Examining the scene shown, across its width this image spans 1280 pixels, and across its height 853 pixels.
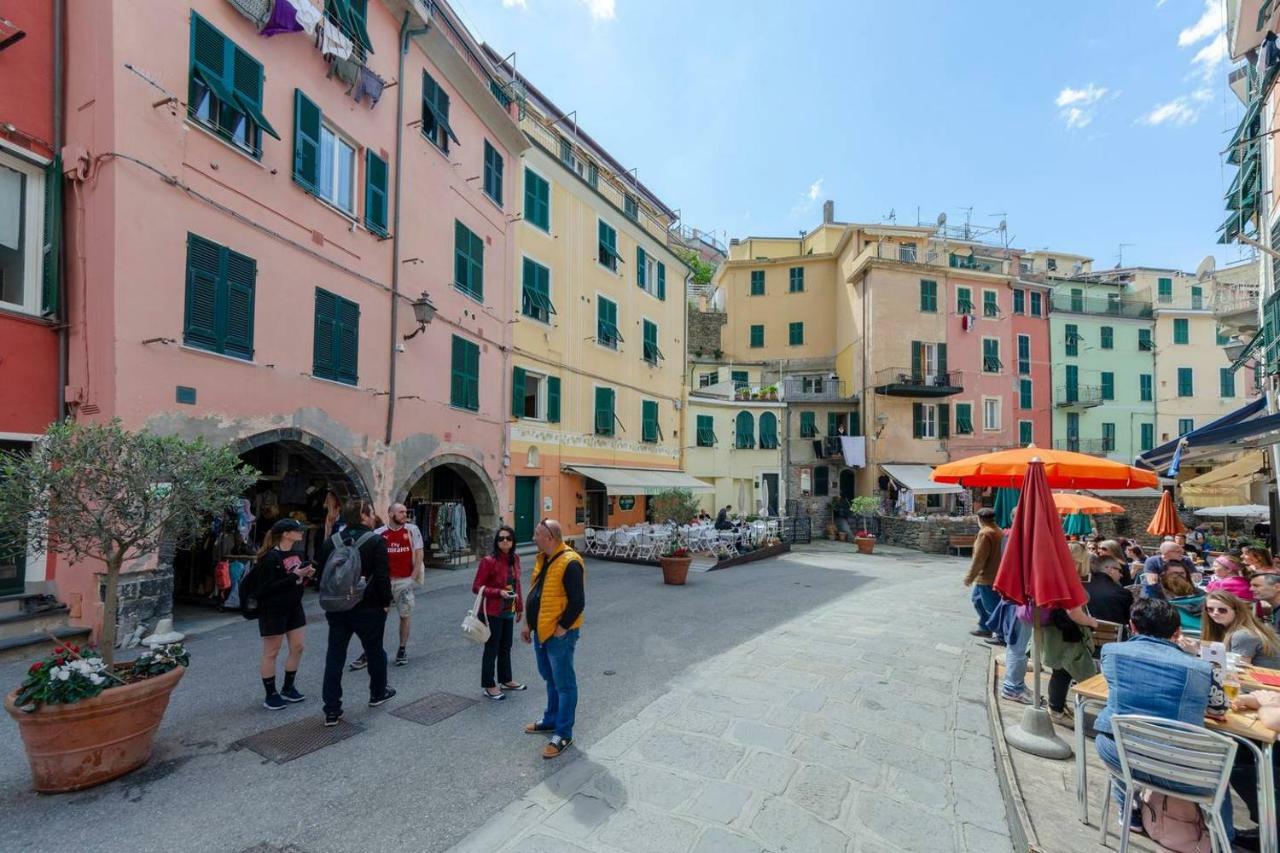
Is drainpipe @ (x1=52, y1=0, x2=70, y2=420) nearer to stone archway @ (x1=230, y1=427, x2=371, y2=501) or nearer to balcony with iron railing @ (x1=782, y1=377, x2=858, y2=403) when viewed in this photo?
stone archway @ (x1=230, y1=427, x2=371, y2=501)

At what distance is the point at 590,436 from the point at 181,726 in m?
13.6

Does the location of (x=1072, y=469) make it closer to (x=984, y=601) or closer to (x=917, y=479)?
(x=984, y=601)

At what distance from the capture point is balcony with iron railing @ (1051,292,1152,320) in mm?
32438

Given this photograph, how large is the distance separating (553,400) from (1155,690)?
569 inches

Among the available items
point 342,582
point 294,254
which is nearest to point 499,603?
point 342,582

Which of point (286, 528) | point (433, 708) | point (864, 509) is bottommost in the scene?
point (864, 509)

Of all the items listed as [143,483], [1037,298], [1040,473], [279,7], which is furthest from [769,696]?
[1037,298]

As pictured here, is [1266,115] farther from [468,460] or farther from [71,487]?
[71,487]

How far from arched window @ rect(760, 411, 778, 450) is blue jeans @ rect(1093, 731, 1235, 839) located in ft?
75.8

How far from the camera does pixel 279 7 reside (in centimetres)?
876

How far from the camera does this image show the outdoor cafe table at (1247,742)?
3094 millimetres

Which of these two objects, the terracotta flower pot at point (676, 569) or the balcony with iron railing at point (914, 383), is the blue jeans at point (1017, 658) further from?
the balcony with iron railing at point (914, 383)

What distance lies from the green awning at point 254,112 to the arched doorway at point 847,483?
26178 mm

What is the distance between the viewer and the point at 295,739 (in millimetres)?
4641
